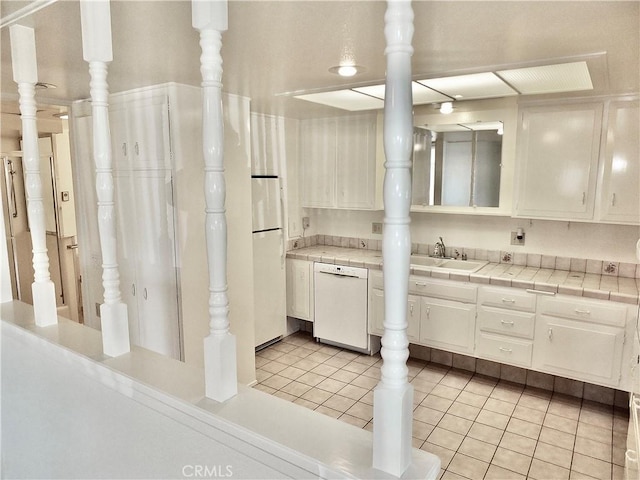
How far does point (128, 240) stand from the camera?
320 cm

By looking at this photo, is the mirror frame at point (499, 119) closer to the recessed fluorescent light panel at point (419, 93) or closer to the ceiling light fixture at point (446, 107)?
the ceiling light fixture at point (446, 107)

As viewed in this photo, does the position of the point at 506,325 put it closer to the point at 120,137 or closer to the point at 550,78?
the point at 550,78

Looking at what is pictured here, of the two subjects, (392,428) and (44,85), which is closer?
(392,428)

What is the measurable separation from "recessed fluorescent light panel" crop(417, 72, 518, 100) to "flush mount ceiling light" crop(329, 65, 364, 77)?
0.46 meters

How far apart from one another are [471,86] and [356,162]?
62.2 inches

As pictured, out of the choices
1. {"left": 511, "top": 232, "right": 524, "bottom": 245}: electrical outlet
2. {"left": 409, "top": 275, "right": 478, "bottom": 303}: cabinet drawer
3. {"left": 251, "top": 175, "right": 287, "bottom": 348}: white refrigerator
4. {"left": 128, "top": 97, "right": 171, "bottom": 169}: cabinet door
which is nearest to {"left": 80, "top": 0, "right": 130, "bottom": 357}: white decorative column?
{"left": 128, "top": 97, "right": 171, "bottom": 169}: cabinet door

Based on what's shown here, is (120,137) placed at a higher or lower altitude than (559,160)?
higher

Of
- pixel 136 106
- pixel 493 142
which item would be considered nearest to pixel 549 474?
pixel 493 142

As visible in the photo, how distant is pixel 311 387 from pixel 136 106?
95.9 inches

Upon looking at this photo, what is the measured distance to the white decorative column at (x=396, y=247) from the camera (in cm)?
88

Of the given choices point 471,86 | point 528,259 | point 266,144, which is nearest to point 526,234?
point 528,259

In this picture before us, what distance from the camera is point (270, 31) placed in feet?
5.86

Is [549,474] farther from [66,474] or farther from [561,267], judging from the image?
[66,474]

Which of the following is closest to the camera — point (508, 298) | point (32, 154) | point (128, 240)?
point (32, 154)
